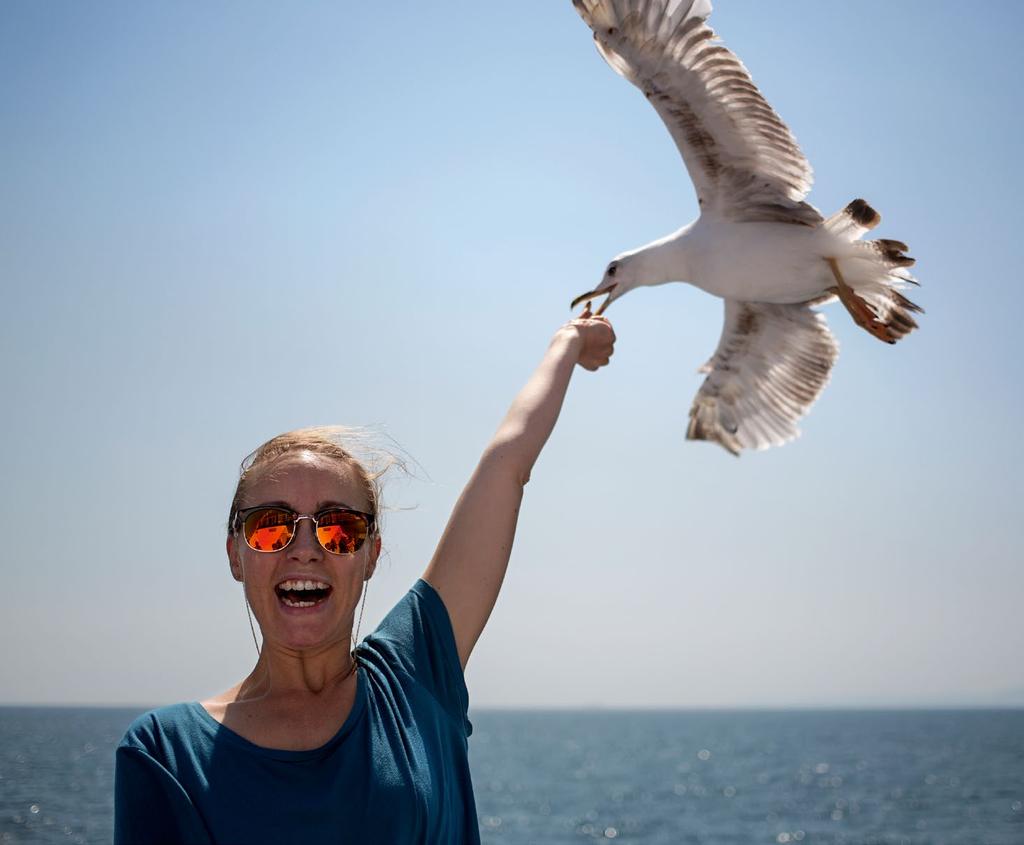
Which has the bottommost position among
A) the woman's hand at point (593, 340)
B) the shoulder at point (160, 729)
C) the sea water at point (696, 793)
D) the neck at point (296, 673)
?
the sea water at point (696, 793)

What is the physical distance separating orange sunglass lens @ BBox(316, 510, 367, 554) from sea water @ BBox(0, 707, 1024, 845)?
28.6 metres

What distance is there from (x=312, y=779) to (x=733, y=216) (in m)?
4.06

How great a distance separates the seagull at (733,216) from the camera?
16.0 ft

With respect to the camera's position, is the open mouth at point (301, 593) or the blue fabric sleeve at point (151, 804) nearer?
the blue fabric sleeve at point (151, 804)

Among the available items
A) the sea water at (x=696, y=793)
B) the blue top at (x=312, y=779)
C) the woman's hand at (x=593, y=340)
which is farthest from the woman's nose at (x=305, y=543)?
the sea water at (x=696, y=793)

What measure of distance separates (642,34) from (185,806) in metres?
3.88

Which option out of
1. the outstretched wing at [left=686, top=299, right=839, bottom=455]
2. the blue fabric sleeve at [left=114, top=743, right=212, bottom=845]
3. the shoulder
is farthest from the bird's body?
the blue fabric sleeve at [left=114, top=743, right=212, bottom=845]

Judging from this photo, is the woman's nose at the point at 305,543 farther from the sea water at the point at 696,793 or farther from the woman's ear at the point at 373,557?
the sea water at the point at 696,793

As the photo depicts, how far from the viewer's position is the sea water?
40.8m

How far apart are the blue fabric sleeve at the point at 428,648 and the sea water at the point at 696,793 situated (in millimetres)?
28449

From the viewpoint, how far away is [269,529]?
6.54 feet

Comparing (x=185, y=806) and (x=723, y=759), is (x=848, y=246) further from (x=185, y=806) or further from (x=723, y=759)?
(x=723, y=759)

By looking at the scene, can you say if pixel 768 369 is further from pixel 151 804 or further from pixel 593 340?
pixel 151 804

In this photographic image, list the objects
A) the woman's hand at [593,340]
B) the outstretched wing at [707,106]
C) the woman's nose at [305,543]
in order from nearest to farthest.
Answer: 1. the woman's nose at [305,543]
2. the woman's hand at [593,340]
3. the outstretched wing at [707,106]
